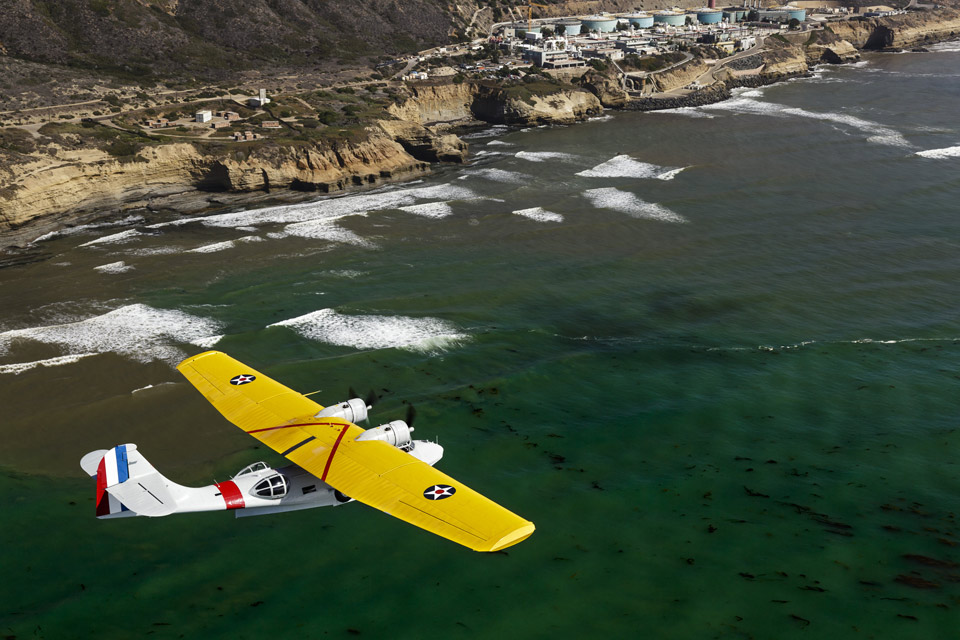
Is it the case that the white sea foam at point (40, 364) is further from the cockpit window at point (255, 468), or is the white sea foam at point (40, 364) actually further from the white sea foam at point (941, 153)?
the white sea foam at point (941, 153)

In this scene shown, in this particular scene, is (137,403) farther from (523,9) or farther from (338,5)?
(523,9)

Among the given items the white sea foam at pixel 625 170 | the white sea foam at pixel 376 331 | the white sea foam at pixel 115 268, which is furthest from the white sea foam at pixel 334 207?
the white sea foam at pixel 376 331

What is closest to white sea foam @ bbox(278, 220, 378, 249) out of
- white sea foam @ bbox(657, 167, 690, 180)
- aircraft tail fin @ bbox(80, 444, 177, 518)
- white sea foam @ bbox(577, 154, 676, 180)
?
white sea foam @ bbox(577, 154, 676, 180)

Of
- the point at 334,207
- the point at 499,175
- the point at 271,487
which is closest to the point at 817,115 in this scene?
the point at 499,175

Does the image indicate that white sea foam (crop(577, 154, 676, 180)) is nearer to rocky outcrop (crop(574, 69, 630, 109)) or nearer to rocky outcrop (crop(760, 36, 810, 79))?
rocky outcrop (crop(574, 69, 630, 109))

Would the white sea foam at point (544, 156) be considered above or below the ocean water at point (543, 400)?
above

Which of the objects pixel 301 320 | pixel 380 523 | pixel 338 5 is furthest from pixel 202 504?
Answer: pixel 338 5
